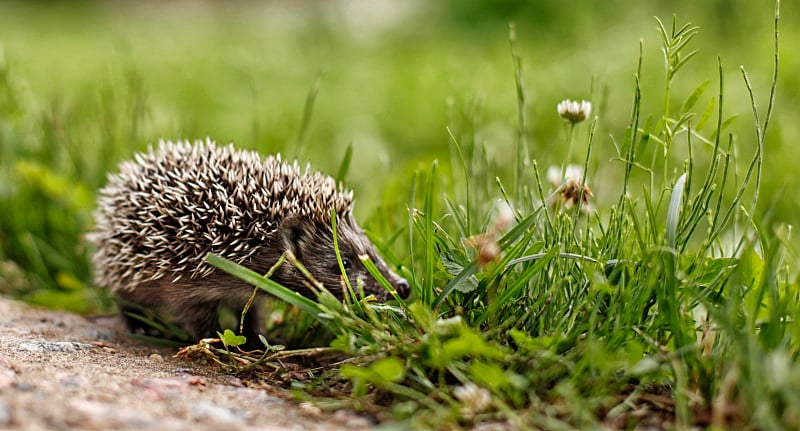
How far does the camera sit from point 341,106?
966 centimetres

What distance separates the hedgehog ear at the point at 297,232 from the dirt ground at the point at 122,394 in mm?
834

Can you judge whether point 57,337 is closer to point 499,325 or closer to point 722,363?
point 499,325

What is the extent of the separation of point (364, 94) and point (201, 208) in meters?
6.28

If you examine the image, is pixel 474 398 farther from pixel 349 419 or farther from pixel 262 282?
pixel 262 282

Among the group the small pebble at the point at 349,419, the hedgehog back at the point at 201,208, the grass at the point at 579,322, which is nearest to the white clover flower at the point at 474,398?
the grass at the point at 579,322

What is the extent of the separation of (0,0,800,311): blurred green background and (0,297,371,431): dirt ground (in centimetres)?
142

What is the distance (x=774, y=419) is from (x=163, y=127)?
5983mm

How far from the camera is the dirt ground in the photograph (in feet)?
8.67

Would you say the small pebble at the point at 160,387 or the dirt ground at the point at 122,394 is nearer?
the dirt ground at the point at 122,394

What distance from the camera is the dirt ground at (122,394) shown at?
264 cm

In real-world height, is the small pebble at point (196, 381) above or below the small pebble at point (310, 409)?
above

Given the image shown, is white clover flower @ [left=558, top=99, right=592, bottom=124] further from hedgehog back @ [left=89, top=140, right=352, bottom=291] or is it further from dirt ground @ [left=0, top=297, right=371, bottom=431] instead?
dirt ground @ [left=0, top=297, right=371, bottom=431]

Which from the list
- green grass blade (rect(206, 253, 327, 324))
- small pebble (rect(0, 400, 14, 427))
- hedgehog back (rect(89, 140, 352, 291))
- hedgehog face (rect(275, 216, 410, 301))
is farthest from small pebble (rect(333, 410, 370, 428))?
hedgehog back (rect(89, 140, 352, 291))

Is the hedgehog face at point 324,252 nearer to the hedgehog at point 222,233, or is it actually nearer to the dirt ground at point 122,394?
the hedgehog at point 222,233
